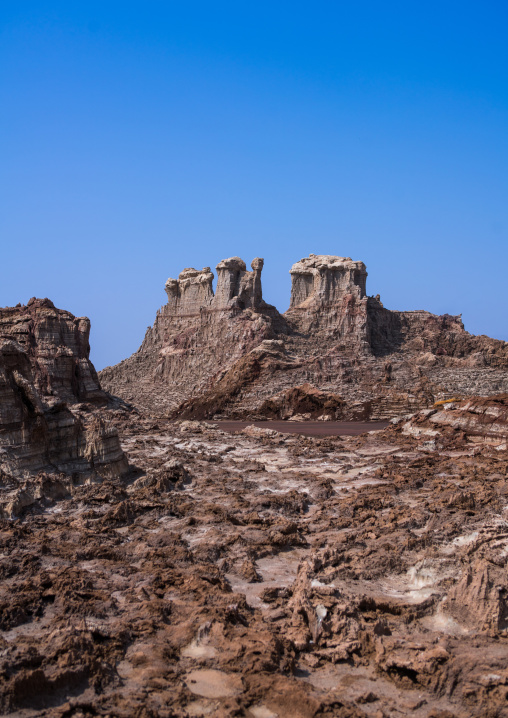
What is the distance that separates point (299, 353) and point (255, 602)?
178ft

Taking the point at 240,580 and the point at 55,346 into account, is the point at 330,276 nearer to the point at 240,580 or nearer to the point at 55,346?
the point at 55,346

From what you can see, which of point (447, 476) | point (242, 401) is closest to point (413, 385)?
point (242, 401)

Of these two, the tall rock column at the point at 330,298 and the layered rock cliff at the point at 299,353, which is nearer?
the layered rock cliff at the point at 299,353

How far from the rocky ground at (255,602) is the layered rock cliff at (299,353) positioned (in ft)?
112

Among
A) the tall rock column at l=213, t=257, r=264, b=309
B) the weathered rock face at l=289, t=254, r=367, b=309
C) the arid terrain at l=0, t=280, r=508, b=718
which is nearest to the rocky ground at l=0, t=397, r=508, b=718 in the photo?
the arid terrain at l=0, t=280, r=508, b=718

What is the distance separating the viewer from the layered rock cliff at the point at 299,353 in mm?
50438

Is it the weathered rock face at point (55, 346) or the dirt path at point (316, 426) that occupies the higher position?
the weathered rock face at point (55, 346)

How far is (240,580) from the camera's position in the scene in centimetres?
966

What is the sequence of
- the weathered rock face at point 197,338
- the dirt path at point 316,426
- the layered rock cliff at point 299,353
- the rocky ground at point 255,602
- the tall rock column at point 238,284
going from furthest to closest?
the tall rock column at point 238,284, the weathered rock face at point 197,338, the layered rock cliff at point 299,353, the dirt path at point 316,426, the rocky ground at point 255,602

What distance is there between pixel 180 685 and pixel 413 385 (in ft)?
155

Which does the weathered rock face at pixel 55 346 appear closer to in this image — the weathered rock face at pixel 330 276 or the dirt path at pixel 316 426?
the dirt path at pixel 316 426

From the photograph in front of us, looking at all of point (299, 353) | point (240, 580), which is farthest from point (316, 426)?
point (240, 580)

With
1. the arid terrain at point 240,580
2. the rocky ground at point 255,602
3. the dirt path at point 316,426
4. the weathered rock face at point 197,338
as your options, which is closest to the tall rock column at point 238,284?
the weathered rock face at point 197,338

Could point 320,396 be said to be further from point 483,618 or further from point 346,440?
point 483,618
